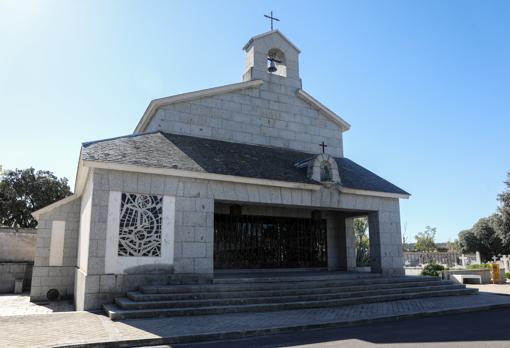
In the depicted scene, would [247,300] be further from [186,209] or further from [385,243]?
[385,243]

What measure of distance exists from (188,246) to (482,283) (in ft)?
56.3

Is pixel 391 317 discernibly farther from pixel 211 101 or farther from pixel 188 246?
pixel 211 101

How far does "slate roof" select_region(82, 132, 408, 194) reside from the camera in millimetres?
10913

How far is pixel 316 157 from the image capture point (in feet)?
45.4

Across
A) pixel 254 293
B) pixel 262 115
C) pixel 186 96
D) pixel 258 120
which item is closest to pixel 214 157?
pixel 186 96

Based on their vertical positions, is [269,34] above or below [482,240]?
above

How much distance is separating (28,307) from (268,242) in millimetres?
8291

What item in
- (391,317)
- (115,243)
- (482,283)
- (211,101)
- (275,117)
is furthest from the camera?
(482,283)

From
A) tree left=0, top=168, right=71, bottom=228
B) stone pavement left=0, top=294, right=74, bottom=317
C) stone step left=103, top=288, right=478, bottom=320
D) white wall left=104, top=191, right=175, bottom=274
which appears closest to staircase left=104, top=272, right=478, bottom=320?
stone step left=103, top=288, right=478, bottom=320

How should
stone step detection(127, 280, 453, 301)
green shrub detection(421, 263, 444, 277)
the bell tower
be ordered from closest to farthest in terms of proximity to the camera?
stone step detection(127, 280, 453, 301) → the bell tower → green shrub detection(421, 263, 444, 277)

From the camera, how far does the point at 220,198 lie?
1168 centimetres

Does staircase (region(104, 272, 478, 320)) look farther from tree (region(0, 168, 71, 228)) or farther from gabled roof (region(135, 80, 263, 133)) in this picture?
tree (region(0, 168, 71, 228))

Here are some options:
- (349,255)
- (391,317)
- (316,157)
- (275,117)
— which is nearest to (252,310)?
(391,317)

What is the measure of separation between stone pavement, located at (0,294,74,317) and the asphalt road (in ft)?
22.5
